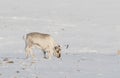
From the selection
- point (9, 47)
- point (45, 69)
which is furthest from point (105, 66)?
point (9, 47)

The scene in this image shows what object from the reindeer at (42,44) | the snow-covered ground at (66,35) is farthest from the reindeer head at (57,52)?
the snow-covered ground at (66,35)

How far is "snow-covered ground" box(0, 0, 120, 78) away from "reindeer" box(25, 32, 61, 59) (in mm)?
330

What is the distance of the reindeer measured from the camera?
17.1 meters

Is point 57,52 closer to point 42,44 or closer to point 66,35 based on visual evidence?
point 42,44

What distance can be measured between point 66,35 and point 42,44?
648 cm

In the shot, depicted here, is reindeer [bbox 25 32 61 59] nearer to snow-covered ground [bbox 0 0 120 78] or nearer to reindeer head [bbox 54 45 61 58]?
reindeer head [bbox 54 45 61 58]

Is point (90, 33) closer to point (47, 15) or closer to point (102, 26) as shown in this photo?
point (102, 26)

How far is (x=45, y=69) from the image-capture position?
1345cm

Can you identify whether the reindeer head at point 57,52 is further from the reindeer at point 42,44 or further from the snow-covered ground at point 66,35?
the snow-covered ground at point 66,35

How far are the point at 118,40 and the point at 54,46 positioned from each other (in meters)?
5.80

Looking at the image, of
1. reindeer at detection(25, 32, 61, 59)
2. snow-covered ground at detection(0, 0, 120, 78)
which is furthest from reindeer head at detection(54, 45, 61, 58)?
snow-covered ground at detection(0, 0, 120, 78)

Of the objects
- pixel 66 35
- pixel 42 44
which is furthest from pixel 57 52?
pixel 66 35

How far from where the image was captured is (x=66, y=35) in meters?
23.8

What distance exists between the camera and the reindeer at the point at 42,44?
17.1 m
